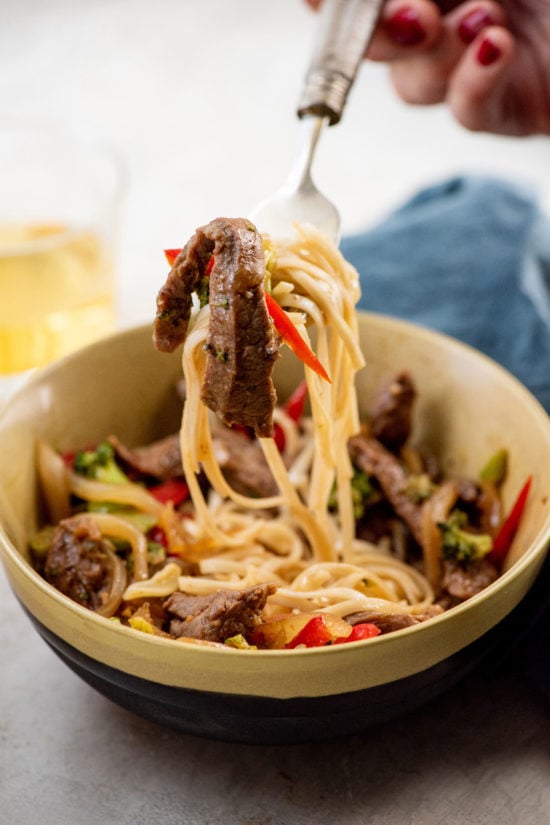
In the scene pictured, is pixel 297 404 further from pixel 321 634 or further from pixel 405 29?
pixel 405 29

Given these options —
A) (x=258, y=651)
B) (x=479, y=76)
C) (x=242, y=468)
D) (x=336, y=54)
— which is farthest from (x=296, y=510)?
(x=479, y=76)

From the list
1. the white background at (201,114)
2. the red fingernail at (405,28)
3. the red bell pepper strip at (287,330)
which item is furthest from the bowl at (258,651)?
the white background at (201,114)

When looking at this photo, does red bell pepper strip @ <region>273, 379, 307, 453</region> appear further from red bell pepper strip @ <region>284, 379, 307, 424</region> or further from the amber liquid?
the amber liquid

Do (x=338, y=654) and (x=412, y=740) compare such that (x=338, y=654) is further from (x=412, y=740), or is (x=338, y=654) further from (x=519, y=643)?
(x=519, y=643)

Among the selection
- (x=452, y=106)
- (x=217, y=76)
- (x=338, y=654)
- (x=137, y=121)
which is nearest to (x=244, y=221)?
(x=338, y=654)

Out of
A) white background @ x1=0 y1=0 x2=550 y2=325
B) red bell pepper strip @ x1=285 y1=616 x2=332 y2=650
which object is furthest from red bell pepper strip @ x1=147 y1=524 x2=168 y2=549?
white background @ x1=0 y1=0 x2=550 y2=325

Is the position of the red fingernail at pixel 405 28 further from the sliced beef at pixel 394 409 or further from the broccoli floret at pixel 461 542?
the broccoli floret at pixel 461 542

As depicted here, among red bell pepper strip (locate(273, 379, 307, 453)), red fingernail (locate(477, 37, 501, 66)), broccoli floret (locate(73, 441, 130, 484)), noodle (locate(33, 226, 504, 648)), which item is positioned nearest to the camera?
noodle (locate(33, 226, 504, 648))
